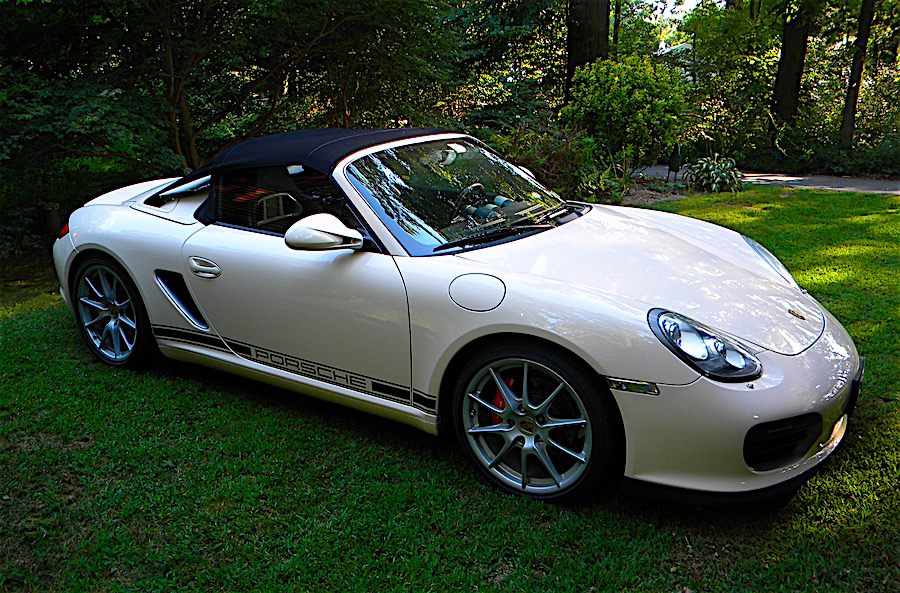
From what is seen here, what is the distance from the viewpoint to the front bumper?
93.5 inches

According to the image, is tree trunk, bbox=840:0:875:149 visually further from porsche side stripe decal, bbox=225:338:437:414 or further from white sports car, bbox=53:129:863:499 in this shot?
porsche side stripe decal, bbox=225:338:437:414

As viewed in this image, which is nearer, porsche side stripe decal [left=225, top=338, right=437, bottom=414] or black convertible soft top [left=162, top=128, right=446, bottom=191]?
porsche side stripe decal [left=225, top=338, right=437, bottom=414]

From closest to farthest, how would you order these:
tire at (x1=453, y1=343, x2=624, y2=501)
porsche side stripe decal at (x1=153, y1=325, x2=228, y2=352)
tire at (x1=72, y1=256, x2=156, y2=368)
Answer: tire at (x1=453, y1=343, x2=624, y2=501)
porsche side stripe decal at (x1=153, y1=325, x2=228, y2=352)
tire at (x1=72, y1=256, x2=156, y2=368)

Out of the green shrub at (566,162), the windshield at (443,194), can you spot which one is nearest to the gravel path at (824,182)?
the green shrub at (566,162)

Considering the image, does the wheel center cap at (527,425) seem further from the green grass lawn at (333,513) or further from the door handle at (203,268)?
the door handle at (203,268)

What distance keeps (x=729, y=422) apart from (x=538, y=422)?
2.32 feet

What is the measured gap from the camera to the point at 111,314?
13.7 ft

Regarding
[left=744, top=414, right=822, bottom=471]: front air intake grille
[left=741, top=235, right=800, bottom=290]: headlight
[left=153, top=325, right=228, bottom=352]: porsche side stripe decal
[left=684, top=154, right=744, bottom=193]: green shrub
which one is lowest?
[left=684, top=154, right=744, bottom=193]: green shrub

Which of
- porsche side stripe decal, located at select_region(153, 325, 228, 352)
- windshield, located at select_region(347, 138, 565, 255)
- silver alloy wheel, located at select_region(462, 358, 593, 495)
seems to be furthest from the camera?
porsche side stripe decal, located at select_region(153, 325, 228, 352)

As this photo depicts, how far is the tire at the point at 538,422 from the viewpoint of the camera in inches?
102

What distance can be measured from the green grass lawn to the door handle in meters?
0.73

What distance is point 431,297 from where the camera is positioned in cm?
285

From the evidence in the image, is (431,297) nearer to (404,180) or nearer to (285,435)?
(404,180)

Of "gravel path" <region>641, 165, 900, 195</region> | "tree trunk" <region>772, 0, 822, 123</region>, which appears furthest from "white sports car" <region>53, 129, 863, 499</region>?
"tree trunk" <region>772, 0, 822, 123</region>
